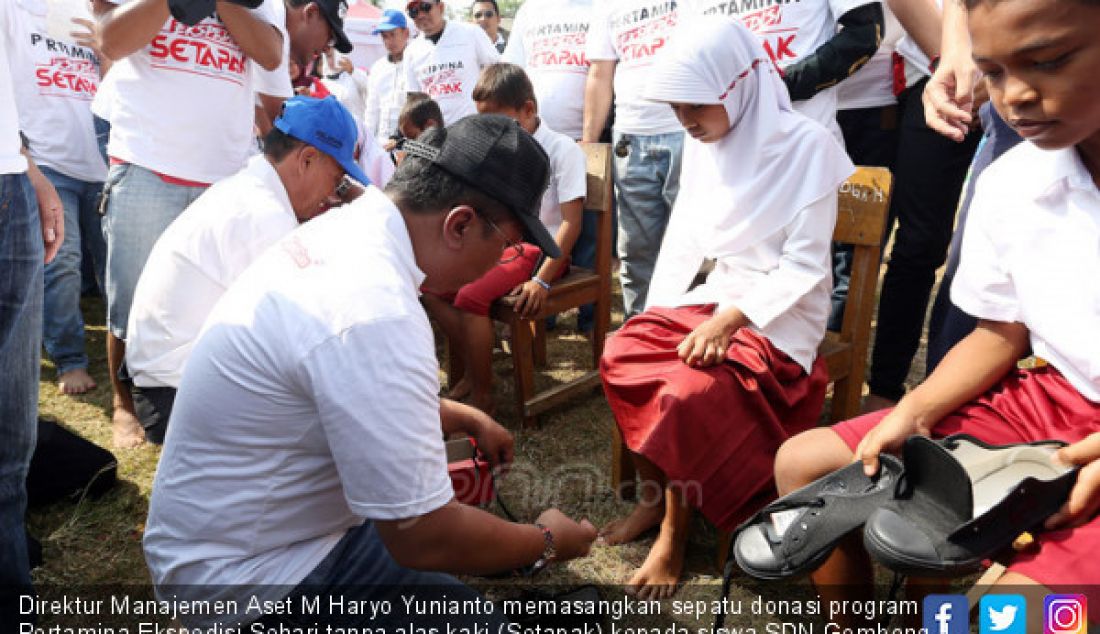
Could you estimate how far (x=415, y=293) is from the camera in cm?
138

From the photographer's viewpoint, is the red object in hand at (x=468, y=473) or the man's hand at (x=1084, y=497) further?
the red object in hand at (x=468, y=473)

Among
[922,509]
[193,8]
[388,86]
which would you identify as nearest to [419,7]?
[388,86]

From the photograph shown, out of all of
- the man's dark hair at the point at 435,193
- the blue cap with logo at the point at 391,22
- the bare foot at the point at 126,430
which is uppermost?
the blue cap with logo at the point at 391,22

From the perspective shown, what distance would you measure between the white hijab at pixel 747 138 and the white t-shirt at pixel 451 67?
2.89 m

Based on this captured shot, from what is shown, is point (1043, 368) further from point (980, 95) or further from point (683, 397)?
point (980, 95)

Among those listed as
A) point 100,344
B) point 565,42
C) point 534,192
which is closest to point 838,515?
point 534,192

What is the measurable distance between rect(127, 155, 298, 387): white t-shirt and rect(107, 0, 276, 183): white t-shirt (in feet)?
1.86

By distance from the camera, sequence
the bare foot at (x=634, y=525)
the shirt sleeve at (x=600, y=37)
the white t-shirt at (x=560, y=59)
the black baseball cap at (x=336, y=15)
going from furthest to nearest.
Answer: the white t-shirt at (x=560, y=59) → the shirt sleeve at (x=600, y=37) → the black baseball cap at (x=336, y=15) → the bare foot at (x=634, y=525)

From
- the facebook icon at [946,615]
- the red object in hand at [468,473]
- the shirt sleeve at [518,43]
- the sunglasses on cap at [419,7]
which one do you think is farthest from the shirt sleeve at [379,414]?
the sunglasses on cap at [419,7]

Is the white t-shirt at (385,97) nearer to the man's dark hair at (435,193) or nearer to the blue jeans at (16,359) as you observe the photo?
the blue jeans at (16,359)

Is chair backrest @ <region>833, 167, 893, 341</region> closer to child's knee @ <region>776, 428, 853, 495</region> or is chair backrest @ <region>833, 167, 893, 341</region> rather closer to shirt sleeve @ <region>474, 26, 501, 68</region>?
child's knee @ <region>776, 428, 853, 495</region>

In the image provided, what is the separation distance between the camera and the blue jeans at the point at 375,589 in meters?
1.43

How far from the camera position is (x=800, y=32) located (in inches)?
122

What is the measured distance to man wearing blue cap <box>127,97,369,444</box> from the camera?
2.38 meters
